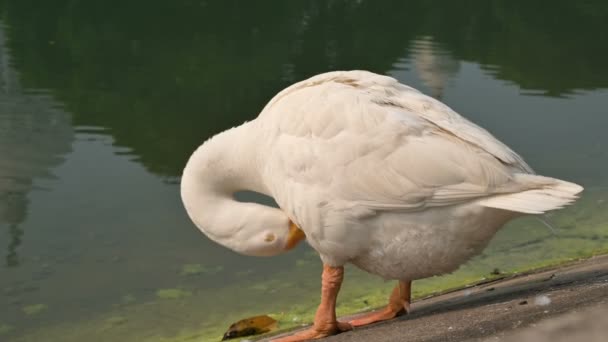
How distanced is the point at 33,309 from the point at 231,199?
105 inches

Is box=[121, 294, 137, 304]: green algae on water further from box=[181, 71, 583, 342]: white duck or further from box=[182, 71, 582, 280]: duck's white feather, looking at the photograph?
box=[182, 71, 582, 280]: duck's white feather

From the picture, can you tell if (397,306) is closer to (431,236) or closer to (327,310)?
(327,310)

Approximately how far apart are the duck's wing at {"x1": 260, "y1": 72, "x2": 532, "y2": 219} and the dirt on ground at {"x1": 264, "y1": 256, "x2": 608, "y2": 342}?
62 cm

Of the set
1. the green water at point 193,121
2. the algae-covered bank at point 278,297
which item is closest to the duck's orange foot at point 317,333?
the algae-covered bank at point 278,297

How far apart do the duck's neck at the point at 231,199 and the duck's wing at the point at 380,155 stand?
246 mm

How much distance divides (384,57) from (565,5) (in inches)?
258

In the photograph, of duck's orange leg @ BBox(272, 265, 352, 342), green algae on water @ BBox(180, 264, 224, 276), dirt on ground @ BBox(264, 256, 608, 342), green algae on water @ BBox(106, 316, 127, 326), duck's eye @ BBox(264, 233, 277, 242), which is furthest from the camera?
green algae on water @ BBox(180, 264, 224, 276)

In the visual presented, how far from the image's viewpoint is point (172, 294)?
24.4 feet

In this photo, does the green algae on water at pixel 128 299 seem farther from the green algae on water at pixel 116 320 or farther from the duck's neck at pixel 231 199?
the duck's neck at pixel 231 199

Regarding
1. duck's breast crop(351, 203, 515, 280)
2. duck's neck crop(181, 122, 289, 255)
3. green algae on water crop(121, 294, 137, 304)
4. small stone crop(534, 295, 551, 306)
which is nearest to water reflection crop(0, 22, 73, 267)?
green algae on water crop(121, 294, 137, 304)

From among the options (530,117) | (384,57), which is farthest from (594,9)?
(530,117)

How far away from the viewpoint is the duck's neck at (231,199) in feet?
17.1

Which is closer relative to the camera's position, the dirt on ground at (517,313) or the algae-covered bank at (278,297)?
the dirt on ground at (517,313)

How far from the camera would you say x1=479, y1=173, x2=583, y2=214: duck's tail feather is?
4.31m
